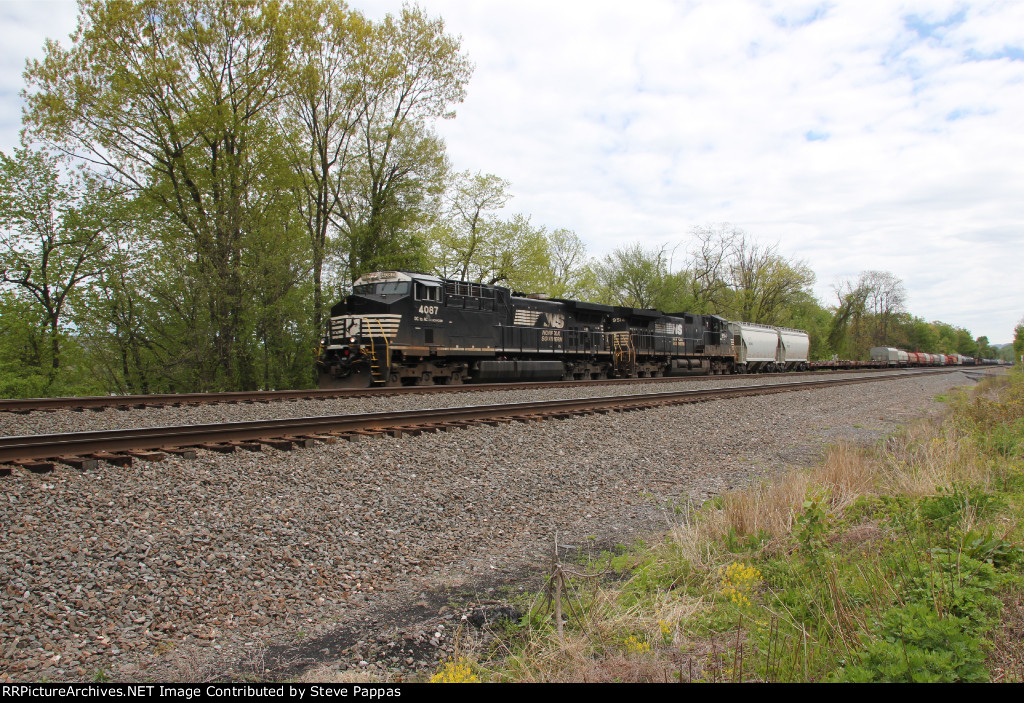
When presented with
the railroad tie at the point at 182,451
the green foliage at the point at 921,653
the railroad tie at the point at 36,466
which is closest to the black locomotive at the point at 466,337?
the railroad tie at the point at 182,451

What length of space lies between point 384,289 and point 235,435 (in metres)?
10.2

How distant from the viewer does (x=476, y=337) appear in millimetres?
18641

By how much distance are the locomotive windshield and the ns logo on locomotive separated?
3 centimetres

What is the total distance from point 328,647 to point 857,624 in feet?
8.97

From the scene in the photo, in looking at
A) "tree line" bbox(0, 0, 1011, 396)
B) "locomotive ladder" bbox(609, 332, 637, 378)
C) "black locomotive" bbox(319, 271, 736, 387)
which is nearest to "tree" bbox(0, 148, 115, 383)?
"tree line" bbox(0, 0, 1011, 396)

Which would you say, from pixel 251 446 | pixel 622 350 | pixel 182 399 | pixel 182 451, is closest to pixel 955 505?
pixel 251 446

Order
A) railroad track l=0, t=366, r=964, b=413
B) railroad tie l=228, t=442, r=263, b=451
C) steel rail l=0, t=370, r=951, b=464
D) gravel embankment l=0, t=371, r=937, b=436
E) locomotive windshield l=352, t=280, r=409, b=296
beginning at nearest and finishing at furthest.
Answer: steel rail l=0, t=370, r=951, b=464
railroad tie l=228, t=442, r=263, b=451
gravel embankment l=0, t=371, r=937, b=436
railroad track l=0, t=366, r=964, b=413
locomotive windshield l=352, t=280, r=409, b=296

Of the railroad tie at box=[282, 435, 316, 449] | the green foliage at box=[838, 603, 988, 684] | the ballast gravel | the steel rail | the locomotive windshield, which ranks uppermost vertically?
the locomotive windshield

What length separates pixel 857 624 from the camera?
2.85 m

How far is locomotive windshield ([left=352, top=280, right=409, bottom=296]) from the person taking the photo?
1675 cm

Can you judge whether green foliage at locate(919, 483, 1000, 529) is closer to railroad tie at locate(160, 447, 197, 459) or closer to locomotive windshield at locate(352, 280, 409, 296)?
railroad tie at locate(160, 447, 197, 459)

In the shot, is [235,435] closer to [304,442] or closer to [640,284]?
[304,442]

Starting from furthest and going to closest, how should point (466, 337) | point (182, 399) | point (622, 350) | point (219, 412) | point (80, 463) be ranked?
point (622, 350)
point (466, 337)
point (182, 399)
point (219, 412)
point (80, 463)

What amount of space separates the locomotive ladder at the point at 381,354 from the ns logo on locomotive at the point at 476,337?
0.09 ft
